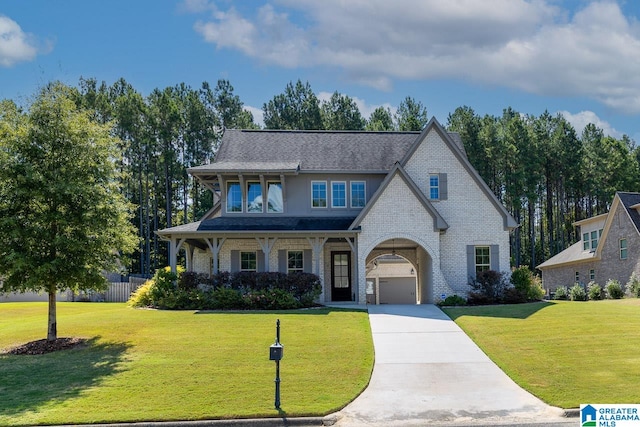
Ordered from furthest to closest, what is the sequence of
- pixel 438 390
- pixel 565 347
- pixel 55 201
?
1. pixel 55 201
2. pixel 565 347
3. pixel 438 390

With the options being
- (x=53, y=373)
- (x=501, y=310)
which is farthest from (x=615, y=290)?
(x=53, y=373)

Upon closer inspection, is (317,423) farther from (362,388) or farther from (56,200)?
(56,200)

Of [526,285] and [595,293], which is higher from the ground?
[526,285]

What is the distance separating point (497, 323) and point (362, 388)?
25.7ft

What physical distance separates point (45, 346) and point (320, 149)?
1627 cm

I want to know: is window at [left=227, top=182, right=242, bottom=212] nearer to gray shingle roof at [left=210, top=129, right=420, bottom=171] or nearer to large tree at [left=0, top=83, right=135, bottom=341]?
gray shingle roof at [left=210, top=129, right=420, bottom=171]

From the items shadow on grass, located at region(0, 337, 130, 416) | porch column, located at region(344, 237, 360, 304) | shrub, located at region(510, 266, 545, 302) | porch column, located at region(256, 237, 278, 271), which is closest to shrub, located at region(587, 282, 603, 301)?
shrub, located at region(510, 266, 545, 302)

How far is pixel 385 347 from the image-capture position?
49.3ft

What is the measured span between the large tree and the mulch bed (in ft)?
1.10

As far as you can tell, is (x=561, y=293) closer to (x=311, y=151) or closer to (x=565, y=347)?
(x=311, y=151)

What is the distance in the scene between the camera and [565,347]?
1374 cm

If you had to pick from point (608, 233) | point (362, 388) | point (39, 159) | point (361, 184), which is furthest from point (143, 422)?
point (608, 233)

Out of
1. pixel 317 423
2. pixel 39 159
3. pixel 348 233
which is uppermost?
pixel 39 159

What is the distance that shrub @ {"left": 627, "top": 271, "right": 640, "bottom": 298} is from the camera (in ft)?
94.5
